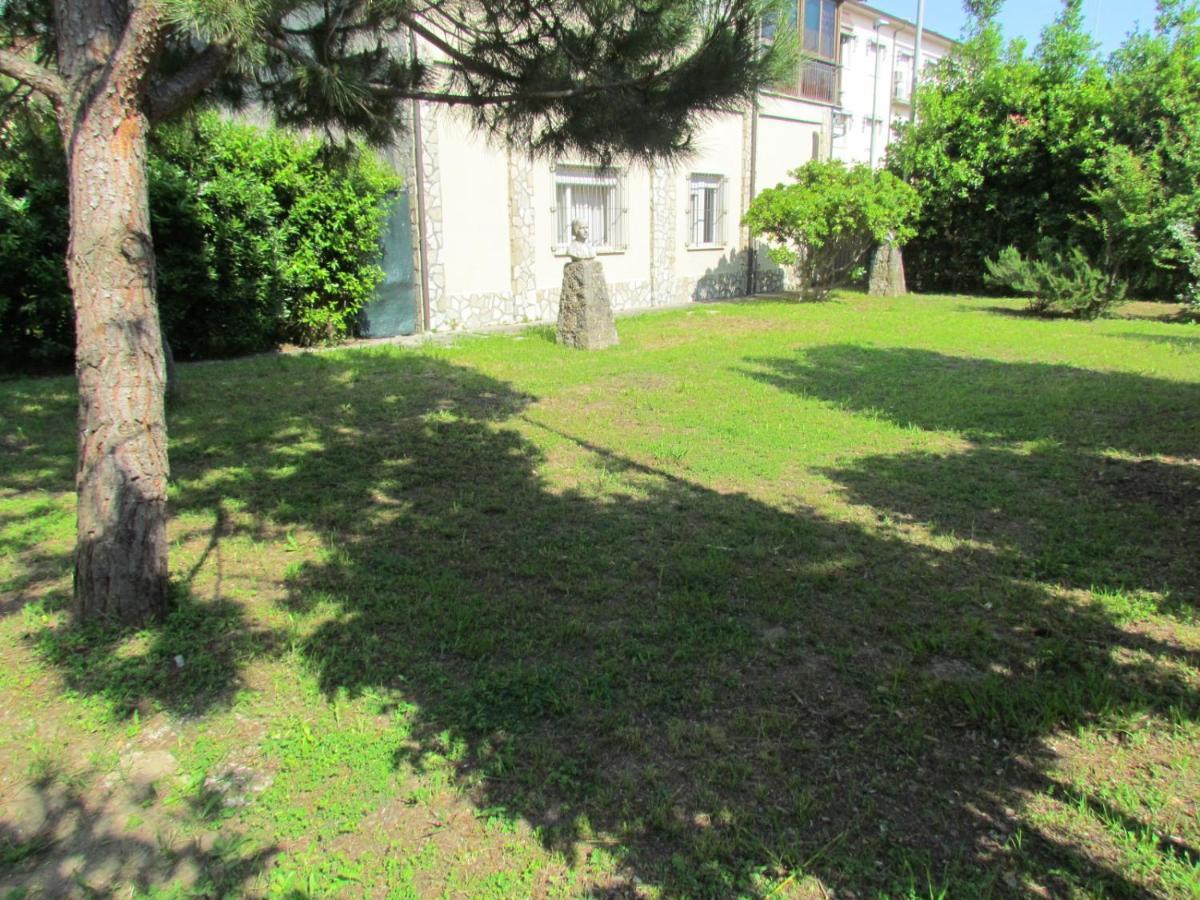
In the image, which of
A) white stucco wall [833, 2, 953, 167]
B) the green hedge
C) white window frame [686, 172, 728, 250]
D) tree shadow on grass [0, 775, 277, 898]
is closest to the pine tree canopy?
tree shadow on grass [0, 775, 277, 898]

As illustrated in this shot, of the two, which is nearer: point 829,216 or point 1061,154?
point 829,216

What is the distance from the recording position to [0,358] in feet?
27.5

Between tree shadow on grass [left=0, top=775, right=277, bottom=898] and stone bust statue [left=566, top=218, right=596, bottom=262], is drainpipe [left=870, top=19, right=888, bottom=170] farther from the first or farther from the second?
tree shadow on grass [left=0, top=775, right=277, bottom=898]

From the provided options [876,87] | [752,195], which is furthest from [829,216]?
[876,87]

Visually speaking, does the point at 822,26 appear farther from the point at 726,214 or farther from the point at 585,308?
the point at 585,308

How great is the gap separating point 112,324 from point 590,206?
11.9 meters

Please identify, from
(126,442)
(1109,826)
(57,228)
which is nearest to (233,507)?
(126,442)

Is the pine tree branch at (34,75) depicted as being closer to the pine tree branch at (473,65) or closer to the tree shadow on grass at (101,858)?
the pine tree branch at (473,65)

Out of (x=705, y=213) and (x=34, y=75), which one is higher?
(x=705, y=213)

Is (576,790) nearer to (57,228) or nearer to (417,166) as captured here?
(57,228)

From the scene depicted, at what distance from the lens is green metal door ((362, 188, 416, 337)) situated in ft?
36.2

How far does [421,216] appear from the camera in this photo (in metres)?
11.3

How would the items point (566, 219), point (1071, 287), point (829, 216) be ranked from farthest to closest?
point (829, 216) < point (566, 219) < point (1071, 287)

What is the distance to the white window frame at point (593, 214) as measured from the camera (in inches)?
529
